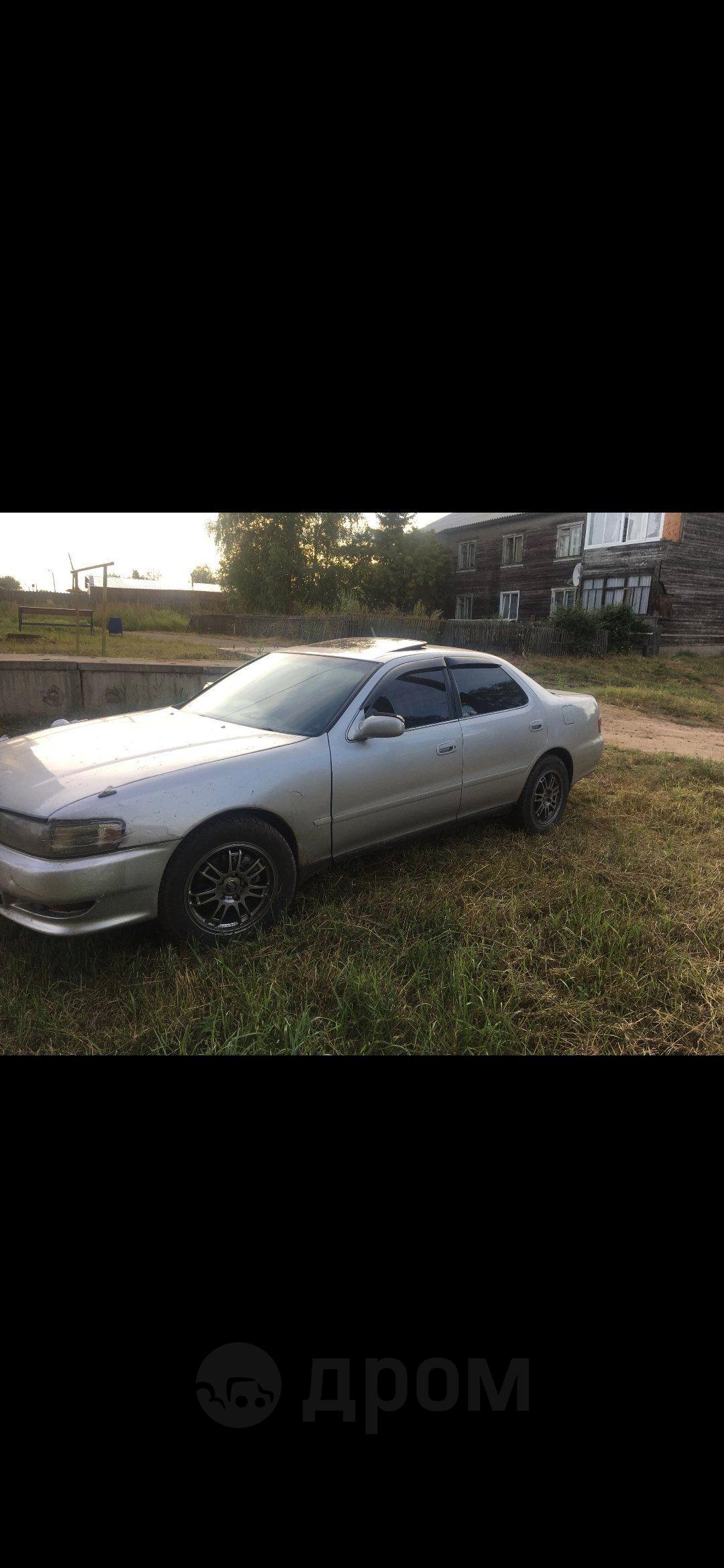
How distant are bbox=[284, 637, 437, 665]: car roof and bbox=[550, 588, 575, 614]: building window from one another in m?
13.3

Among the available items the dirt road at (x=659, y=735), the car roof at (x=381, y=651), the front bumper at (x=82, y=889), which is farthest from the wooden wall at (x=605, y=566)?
the front bumper at (x=82, y=889)

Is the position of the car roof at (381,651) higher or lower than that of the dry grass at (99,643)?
higher

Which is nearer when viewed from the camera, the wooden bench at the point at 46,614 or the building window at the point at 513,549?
the wooden bench at the point at 46,614

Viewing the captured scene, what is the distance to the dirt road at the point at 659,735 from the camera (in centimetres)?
645

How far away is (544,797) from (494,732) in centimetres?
63

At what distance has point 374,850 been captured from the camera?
304cm

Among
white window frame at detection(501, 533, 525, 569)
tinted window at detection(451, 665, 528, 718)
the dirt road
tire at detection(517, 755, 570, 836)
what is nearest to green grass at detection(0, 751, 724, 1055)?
tire at detection(517, 755, 570, 836)

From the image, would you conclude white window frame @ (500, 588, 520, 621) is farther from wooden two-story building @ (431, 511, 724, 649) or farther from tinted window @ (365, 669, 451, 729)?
tinted window @ (365, 669, 451, 729)

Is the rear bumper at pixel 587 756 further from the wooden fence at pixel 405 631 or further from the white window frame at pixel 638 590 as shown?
the white window frame at pixel 638 590

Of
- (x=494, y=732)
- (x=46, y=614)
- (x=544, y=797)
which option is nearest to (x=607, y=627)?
(x=46, y=614)

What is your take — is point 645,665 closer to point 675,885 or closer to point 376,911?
point 675,885

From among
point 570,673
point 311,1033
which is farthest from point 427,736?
point 570,673

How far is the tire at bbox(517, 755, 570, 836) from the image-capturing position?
3799 millimetres

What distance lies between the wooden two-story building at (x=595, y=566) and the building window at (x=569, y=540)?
0.06 feet
